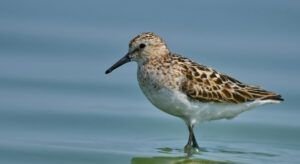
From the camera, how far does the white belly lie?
41.8 feet

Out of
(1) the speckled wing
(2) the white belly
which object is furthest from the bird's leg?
(1) the speckled wing

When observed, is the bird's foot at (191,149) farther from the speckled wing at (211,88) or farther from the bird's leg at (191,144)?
the speckled wing at (211,88)

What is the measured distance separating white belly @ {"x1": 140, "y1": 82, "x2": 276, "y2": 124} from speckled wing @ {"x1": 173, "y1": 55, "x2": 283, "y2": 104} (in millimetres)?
69

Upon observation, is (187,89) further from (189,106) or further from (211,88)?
(211,88)

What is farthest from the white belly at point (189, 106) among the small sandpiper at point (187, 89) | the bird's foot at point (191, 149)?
the bird's foot at point (191, 149)

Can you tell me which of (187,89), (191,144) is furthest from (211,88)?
(191,144)

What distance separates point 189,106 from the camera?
12867mm

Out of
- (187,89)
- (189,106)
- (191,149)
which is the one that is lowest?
(191,149)

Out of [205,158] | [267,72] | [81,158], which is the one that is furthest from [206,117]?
[267,72]

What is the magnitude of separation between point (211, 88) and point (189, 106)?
0.37 meters

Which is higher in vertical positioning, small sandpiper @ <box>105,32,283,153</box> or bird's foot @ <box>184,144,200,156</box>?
small sandpiper @ <box>105,32,283,153</box>

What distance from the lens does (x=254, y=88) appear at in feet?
43.4

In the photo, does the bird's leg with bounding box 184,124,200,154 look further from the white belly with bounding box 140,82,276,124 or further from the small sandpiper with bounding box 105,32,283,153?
the white belly with bounding box 140,82,276,124

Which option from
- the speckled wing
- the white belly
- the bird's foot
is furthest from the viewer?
the bird's foot
